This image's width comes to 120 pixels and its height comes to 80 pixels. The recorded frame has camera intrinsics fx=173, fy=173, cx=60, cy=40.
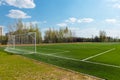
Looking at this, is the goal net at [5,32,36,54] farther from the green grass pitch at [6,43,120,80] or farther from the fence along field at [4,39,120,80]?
the green grass pitch at [6,43,120,80]

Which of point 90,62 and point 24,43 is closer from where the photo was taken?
point 90,62

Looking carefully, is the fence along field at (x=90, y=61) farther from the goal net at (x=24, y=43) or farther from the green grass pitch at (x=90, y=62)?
the goal net at (x=24, y=43)

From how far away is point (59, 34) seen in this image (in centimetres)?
5784

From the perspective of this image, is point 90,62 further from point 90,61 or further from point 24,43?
point 24,43

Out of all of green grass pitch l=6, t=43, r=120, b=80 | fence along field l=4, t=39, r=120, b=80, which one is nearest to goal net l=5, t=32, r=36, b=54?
fence along field l=4, t=39, r=120, b=80

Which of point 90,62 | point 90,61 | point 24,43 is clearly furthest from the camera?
point 24,43

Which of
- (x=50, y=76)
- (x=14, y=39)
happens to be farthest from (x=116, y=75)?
(x=14, y=39)

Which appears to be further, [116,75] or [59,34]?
[59,34]


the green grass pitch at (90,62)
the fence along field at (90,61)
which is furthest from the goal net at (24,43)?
the green grass pitch at (90,62)

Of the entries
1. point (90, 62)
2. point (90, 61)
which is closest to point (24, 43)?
point (90, 61)

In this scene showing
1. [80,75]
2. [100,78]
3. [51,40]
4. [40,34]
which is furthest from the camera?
[51,40]

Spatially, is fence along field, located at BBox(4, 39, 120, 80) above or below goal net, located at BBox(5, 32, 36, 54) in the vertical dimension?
below

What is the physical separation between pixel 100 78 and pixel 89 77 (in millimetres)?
430

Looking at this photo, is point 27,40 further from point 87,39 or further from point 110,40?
point 110,40
